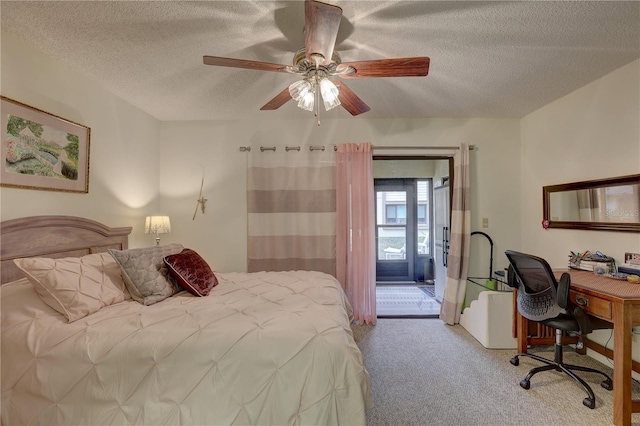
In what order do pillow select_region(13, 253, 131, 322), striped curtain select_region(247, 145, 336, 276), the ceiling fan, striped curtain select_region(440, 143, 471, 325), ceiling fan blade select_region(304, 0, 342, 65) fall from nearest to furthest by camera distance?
1. ceiling fan blade select_region(304, 0, 342, 65)
2. the ceiling fan
3. pillow select_region(13, 253, 131, 322)
4. striped curtain select_region(440, 143, 471, 325)
5. striped curtain select_region(247, 145, 336, 276)

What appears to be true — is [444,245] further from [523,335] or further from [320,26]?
[320,26]

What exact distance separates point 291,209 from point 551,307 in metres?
2.64

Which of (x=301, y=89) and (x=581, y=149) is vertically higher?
(x=301, y=89)

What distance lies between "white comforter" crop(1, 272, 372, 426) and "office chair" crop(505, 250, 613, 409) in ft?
5.40

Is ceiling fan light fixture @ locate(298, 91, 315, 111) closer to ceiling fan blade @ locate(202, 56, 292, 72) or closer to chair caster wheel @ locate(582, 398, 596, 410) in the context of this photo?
ceiling fan blade @ locate(202, 56, 292, 72)

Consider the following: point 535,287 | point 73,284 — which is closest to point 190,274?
point 73,284

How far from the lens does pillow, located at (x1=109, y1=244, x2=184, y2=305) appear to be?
1.86 meters

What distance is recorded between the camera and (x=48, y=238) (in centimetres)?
194

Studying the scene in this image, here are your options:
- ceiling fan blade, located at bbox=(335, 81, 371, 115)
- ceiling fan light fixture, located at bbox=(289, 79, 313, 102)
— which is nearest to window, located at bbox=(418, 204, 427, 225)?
ceiling fan blade, located at bbox=(335, 81, 371, 115)

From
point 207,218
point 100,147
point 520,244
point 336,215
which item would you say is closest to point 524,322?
point 520,244

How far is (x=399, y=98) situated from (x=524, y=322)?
2.51 metres

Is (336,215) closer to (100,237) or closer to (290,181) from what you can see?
(290,181)

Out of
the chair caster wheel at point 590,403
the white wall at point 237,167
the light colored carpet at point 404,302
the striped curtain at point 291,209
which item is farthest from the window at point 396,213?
the chair caster wheel at point 590,403

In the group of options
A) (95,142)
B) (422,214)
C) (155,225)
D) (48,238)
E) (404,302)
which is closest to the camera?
(48,238)
